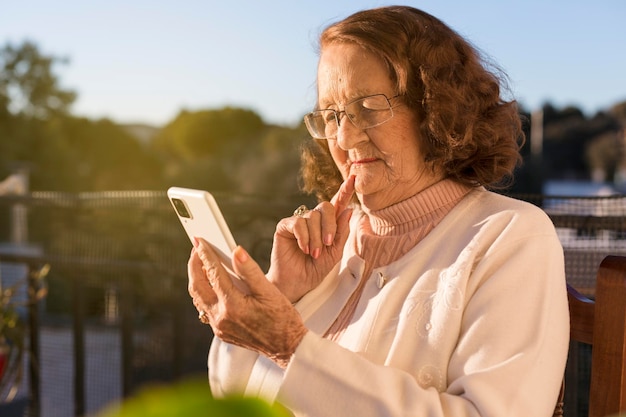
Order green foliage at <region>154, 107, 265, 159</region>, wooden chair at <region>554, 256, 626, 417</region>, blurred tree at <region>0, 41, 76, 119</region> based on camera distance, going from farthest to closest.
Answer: blurred tree at <region>0, 41, 76, 119</region> < green foliage at <region>154, 107, 265, 159</region> < wooden chair at <region>554, 256, 626, 417</region>

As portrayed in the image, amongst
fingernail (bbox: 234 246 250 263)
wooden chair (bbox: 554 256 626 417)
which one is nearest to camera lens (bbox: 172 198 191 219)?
fingernail (bbox: 234 246 250 263)

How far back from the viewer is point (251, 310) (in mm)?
1100

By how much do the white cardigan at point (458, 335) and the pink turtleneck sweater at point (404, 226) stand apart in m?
0.05

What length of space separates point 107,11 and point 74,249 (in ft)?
37.5

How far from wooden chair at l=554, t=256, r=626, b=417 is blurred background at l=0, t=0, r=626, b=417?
50 centimetres

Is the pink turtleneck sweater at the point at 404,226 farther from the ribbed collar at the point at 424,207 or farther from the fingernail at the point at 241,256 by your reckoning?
the fingernail at the point at 241,256

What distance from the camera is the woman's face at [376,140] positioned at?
135 cm

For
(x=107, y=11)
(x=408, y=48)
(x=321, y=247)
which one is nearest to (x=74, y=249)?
(x=321, y=247)

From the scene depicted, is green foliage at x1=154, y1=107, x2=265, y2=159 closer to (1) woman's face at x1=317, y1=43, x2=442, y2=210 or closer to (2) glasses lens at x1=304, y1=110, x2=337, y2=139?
(2) glasses lens at x1=304, y1=110, x2=337, y2=139

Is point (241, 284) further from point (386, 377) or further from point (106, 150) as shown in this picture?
point (106, 150)

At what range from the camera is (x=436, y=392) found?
3.49ft

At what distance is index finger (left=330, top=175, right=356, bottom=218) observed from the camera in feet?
4.57

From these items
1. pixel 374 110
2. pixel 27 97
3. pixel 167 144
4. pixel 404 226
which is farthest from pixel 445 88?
pixel 27 97

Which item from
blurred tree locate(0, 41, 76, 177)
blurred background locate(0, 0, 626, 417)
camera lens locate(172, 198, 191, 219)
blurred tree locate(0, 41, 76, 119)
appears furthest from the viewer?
blurred tree locate(0, 41, 76, 119)
